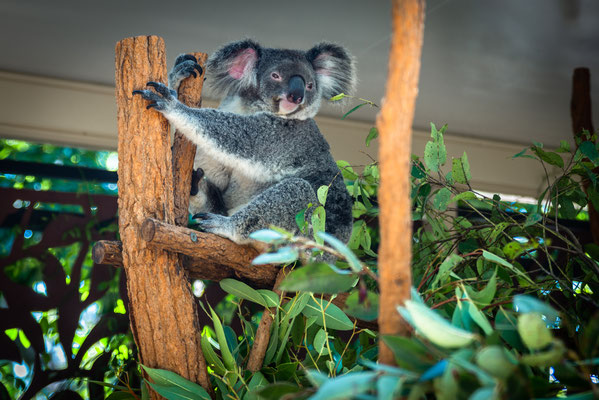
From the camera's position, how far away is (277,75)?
246 centimetres

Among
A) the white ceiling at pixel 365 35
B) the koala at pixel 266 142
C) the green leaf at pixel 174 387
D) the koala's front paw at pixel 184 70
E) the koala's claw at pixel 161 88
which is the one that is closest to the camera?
the green leaf at pixel 174 387

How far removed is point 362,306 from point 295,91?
142 cm

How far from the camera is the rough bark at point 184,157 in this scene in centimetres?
191

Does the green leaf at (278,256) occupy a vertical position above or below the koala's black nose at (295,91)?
below

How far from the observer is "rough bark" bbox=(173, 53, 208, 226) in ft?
6.25

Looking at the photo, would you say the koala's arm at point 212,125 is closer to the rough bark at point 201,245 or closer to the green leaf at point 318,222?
the rough bark at point 201,245

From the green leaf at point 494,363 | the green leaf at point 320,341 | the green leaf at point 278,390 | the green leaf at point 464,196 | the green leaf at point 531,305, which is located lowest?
the green leaf at point 320,341

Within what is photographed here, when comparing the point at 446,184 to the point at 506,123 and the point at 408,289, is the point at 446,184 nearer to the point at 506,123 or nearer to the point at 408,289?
the point at 408,289

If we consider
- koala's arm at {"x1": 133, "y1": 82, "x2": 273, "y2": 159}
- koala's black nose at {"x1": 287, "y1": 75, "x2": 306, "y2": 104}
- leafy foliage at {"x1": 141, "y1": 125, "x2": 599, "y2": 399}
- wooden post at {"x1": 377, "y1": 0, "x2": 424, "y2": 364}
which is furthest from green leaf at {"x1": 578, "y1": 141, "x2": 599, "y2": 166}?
wooden post at {"x1": 377, "y1": 0, "x2": 424, "y2": 364}

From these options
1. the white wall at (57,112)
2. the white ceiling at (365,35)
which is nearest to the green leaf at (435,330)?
the white ceiling at (365,35)

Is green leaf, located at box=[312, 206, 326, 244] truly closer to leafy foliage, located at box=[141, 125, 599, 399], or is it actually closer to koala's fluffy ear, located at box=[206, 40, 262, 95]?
leafy foliage, located at box=[141, 125, 599, 399]

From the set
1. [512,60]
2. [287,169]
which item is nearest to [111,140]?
[287,169]

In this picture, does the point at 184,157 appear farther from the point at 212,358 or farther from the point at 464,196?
the point at 464,196

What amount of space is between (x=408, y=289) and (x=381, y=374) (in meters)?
0.14
